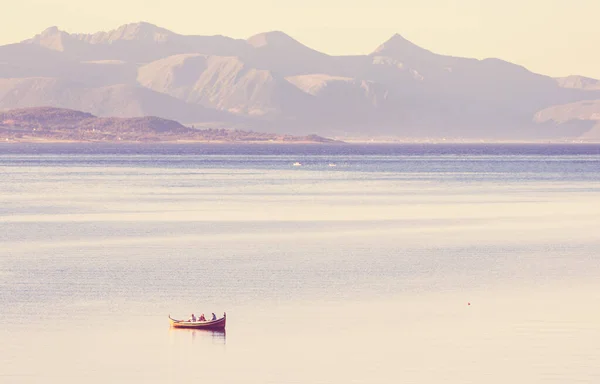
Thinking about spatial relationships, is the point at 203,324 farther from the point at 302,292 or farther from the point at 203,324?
the point at 302,292

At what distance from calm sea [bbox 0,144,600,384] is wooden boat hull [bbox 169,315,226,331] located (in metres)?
0.45

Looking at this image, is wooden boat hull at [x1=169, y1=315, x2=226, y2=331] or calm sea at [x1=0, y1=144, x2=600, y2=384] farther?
wooden boat hull at [x1=169, y1=315, x2=226, y2=331]

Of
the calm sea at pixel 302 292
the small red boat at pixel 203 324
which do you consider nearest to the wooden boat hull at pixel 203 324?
the small red boat at pixel 203 324

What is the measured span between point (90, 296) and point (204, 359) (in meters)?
12.7

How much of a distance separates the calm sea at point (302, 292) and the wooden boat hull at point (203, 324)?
0.45 meters

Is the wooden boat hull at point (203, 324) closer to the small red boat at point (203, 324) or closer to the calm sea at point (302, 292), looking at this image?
the small red boat at point (203, 324)

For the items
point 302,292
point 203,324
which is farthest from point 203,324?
point 302,292

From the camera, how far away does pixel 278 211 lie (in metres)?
100

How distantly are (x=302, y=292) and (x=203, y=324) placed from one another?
9.43 m

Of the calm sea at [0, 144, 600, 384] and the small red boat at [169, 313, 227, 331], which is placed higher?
the small red boat at [169, 313, 227, 331]

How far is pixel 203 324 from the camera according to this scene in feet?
143

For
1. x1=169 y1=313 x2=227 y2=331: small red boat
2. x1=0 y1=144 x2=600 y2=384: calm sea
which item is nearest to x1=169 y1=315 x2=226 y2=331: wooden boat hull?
A: x1=169 y1=313 x2=227 y2=331: small red boat

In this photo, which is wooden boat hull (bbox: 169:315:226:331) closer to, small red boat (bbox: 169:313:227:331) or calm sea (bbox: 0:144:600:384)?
small red boat (bbox: 169:313:227:331)

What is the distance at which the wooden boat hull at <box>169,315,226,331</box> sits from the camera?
43.4 meters
